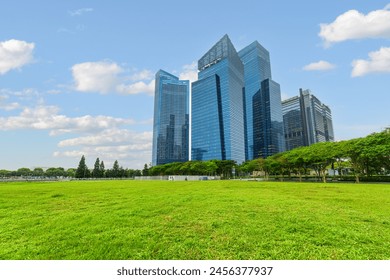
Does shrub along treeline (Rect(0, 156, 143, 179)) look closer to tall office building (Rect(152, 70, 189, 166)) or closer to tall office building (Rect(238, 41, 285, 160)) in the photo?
tall office building (Rect(152, 70, 189, 166))

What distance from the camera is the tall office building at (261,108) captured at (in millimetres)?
143750

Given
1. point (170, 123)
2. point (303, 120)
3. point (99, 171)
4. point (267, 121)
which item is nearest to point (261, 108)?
point (267, 121)

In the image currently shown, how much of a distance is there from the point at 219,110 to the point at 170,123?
146 feet

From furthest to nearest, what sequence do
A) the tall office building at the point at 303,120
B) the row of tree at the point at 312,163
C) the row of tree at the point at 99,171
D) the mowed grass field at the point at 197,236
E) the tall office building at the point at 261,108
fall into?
1. the tall office building at the point at 303,120
2. the tall office building at the point at 261,108
3. the row of tree at the point at 99,171
4. the row of tree at the point at 312,163
5. the mowed grass field at the point at 197,236

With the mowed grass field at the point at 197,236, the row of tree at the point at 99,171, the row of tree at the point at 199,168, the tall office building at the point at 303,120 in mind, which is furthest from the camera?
the tall office building at the point at 303,120

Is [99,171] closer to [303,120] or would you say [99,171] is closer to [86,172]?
[86,172]

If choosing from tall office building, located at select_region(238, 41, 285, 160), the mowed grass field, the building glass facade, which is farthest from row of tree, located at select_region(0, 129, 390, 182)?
tall office building, located at select_region(238, 41, 285, 160)

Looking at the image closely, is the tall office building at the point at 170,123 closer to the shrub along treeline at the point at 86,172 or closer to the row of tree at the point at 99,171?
the shrub along treeline at the point at 86,172

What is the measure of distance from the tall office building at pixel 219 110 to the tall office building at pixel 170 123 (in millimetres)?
23076

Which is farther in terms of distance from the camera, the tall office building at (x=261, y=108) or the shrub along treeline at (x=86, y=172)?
the tall office building at (x=261, y=108)

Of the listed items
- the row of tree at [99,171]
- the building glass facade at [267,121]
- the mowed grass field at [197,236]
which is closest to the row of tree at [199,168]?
the row of tree at [99,171]

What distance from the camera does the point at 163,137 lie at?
157125mm

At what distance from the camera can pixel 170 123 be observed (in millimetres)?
158000
